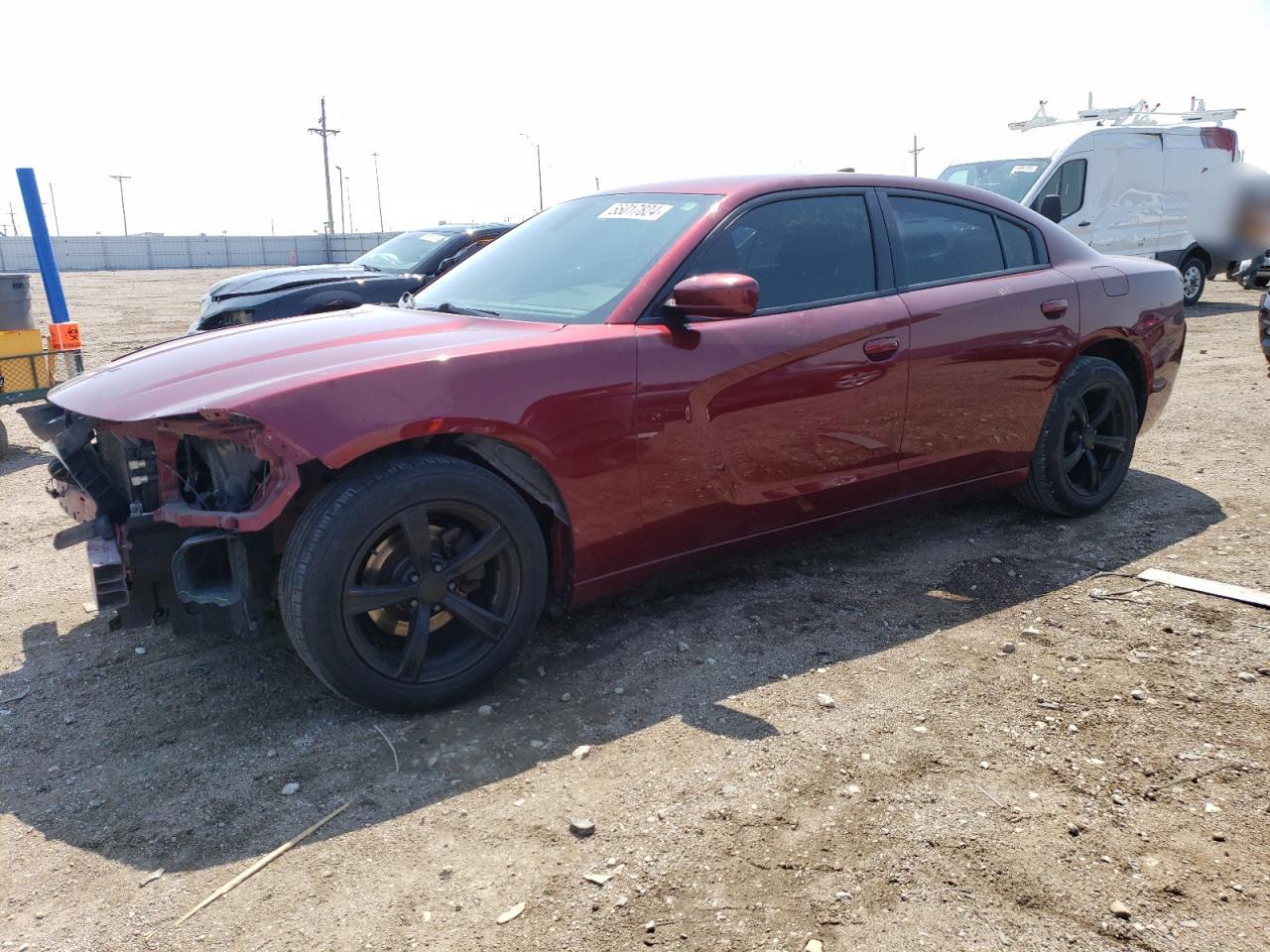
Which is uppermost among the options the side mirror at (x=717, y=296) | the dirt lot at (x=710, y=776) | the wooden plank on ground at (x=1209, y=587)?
the side mirror at (x=717, y=296)

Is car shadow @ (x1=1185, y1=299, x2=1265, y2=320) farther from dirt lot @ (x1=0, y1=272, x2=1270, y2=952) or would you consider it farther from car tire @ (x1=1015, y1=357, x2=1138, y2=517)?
dirt lot @ (x1=0, y1=272, x2=1270, y2=952)

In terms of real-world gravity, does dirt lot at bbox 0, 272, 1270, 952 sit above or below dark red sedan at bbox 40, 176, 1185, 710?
below

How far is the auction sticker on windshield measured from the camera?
3846 mm

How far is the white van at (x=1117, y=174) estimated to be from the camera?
1247 centimetres

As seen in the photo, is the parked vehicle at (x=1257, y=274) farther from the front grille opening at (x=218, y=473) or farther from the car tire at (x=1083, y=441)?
the front grille opening at (x=218, y=473)

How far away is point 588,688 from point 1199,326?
41.0 feet

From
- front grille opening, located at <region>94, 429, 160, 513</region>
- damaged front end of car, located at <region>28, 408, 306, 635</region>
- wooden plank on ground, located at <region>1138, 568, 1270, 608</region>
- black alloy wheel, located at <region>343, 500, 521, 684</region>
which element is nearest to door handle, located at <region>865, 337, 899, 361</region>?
wooden plank on ground, located at <region>1138, 568, 1270, 608</region>

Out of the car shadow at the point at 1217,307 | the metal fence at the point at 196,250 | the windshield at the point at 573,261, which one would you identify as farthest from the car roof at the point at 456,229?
the metal fence at the point at 196,250

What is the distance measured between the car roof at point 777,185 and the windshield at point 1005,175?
28.4 ft

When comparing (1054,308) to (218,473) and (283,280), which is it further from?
(283,280)

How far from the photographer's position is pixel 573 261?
12.6 feet

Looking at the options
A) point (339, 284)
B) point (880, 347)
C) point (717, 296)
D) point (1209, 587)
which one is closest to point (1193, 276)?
point (339, 284)

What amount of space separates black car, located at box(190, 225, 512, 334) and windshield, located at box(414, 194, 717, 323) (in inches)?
147

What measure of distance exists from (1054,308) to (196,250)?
5858cm
